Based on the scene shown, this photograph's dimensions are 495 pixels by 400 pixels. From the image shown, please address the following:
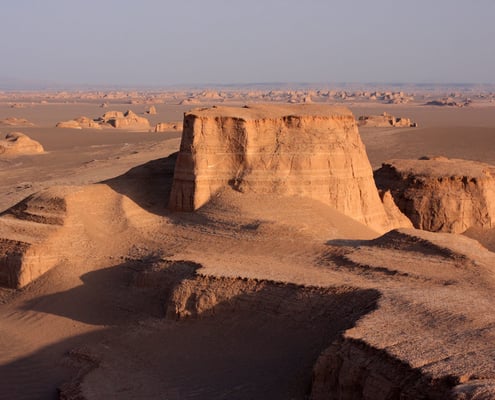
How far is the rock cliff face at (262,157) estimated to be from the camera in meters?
16.8

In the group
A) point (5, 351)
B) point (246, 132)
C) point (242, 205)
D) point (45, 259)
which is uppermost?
point (246, 132)

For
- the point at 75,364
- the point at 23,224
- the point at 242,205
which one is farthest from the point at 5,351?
the point at 242,205

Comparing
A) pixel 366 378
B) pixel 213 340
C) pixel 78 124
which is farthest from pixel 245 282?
pixel 78 124

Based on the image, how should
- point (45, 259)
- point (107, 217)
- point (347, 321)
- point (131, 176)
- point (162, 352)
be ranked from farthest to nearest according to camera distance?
point (131, 176), point (107, 217), point (45, 259), point (162, 352), point (347, 321)

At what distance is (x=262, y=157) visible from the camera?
1683cm

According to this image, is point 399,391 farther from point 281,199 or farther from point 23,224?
point 23,224

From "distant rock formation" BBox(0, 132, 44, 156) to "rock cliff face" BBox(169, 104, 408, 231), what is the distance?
3054 cm

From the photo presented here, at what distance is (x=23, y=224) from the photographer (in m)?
16.6

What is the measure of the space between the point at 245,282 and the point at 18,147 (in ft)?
120

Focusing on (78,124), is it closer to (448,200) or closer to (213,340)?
(448,200)

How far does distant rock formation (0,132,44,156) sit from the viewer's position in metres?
44.9

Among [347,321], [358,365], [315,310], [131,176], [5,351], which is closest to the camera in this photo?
[358,365]

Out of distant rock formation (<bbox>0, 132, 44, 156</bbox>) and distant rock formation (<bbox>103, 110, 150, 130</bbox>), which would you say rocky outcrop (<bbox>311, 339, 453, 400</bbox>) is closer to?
distant rock formation (<bbox>0, 132, 44, 156</bbox>)

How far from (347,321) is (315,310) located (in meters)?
0.88
